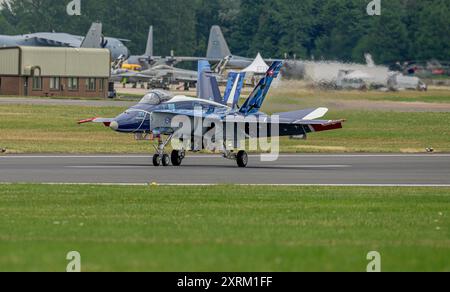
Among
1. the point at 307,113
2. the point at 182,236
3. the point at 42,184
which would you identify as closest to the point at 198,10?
the point at 307,113

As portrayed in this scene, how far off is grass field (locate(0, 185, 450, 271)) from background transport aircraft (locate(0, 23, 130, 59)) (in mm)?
85077

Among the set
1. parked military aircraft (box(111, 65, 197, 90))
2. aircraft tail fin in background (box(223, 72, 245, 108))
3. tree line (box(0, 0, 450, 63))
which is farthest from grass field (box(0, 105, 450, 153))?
parked military aircraft (box(111, 65, 197, 90))

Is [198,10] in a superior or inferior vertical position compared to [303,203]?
superior

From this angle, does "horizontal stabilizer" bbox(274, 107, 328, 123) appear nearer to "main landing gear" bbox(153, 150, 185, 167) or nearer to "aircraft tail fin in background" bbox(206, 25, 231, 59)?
"main landing gear" bbox(153, 150, 185, 167)

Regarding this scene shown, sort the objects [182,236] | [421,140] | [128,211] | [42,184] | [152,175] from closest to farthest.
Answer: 1. [182,236]
2. [128,211]
3. [42,184]
4. [152,175]
5. [421,140]

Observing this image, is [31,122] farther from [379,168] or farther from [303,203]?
[303,203]

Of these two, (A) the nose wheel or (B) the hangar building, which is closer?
(A) the nose wheel

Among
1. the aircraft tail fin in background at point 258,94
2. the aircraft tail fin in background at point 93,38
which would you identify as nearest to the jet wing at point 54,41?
the aircraft tail fin in background at point 93,38

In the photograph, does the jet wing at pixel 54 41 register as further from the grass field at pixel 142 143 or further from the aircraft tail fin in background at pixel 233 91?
the aircraft tail fin in background at pixel 233 91

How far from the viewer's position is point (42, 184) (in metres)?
27.1

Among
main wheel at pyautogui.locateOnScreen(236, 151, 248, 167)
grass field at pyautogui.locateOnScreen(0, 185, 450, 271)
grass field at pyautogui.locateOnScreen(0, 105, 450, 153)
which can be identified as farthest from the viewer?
grass field at pyautogui.locateOnScreen(0, 105, 450, 153)

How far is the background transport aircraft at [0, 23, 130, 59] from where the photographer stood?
362 feet

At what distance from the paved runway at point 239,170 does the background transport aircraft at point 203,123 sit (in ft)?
2.04
